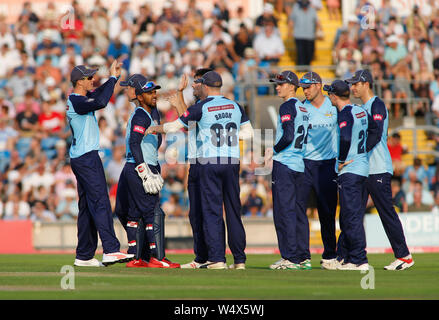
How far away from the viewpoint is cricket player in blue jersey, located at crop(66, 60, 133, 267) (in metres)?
12.9

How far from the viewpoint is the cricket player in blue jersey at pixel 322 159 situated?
44.8 feet

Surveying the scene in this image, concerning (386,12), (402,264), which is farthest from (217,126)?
(386,12)

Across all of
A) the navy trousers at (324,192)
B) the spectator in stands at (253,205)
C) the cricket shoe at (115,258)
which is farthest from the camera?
the spectator in stands at (253,205)

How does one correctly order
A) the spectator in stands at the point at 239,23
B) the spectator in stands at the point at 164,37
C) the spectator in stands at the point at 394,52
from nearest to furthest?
the spectator in stands at the point at 394,52, the spectator in stands at the point at 164,37, the spectator in stands at the point at 239,23

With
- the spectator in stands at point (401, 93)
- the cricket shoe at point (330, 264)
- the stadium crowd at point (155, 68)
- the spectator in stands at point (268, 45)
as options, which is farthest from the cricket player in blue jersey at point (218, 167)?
the spectator in stands at point (268, 45)

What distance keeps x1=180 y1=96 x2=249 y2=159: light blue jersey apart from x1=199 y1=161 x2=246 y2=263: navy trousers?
0.68 feet

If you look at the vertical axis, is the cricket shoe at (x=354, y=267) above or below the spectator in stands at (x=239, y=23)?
below

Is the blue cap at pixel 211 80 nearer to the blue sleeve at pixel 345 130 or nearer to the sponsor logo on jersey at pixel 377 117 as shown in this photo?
the blue sleeve at pixel 345 130

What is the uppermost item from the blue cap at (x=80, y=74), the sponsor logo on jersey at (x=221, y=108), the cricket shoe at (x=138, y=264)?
the blue cap at (x=80, y=74)

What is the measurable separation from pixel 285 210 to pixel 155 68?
539 inches

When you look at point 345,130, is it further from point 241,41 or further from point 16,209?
point 241,41

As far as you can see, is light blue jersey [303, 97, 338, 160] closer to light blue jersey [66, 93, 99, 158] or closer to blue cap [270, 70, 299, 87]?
blue cap [270, 70, 299, 87]

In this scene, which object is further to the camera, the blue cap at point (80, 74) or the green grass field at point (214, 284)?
the blue cap at point (80, 74)

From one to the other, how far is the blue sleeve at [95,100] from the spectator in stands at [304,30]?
14070mm
